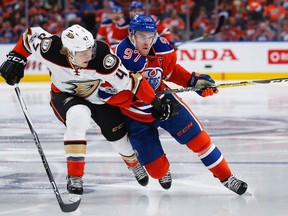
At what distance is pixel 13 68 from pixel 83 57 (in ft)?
1.86

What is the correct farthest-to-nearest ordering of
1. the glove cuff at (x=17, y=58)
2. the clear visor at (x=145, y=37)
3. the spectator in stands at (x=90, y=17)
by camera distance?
the spectator in stands at (x=90, y=17) → the glove cuff at (x=17, y=58) → the clear visor at (x=145, y=37)

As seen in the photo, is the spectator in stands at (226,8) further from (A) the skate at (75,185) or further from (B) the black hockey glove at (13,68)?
(A) the skate at (75,185)

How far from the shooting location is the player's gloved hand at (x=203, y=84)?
4141mm

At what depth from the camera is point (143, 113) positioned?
410 cm

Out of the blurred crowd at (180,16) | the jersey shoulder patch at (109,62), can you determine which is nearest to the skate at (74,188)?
the jersey shoulder patch at (109,62)

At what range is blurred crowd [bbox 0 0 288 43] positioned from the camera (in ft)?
36.9

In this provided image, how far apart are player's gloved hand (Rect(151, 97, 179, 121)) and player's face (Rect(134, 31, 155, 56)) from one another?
0.26 m

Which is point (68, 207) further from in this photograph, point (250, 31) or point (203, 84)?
point (250, 31)

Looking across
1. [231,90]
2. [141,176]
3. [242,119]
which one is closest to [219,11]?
[231,90]

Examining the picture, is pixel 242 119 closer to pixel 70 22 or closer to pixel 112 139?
pixel 112 139

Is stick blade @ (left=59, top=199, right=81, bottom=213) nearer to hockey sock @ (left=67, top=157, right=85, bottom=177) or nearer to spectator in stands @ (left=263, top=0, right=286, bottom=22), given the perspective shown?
hockey sock @ (left=67, top=157, right=85, bottom=177)

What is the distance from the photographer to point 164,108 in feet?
12.7

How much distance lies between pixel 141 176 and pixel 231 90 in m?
5.72

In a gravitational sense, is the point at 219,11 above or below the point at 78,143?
below
